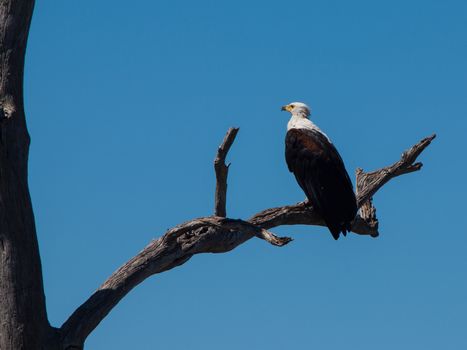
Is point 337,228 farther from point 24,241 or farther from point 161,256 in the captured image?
point 24,241

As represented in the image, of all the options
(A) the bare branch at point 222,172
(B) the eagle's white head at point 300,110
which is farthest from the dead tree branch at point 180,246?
(B) the eagle's white head at point 300,110

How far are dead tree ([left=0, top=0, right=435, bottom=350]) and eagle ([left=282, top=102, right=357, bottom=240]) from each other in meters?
1.54

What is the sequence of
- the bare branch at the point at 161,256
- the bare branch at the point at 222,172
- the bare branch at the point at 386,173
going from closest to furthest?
the bare branch at the point at 161,256 < the bare branch at the point at 222,172 < the bare branch at the point at 386,173

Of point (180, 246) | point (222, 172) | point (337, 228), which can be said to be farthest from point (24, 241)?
point (337, 228)

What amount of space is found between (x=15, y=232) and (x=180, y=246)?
1330 mm

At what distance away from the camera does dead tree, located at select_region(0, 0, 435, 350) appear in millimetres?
5773

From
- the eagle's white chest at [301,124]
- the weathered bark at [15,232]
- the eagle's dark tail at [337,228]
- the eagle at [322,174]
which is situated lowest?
the weathered bark at [15,232]

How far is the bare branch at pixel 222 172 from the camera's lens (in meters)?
6.18

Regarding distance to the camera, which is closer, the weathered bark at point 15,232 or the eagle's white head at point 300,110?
the weathered bark at point 15,232

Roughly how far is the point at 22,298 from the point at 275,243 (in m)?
1.71

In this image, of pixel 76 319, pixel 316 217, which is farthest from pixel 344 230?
pixel 76 319

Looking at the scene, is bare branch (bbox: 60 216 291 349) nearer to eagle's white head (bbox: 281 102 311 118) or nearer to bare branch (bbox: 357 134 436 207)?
bare branch (bbox: 357 134 436 207)

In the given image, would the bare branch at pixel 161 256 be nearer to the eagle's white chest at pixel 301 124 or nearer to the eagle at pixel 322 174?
the eagle at pixel 322 174

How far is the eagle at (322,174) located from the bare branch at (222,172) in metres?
1.46
